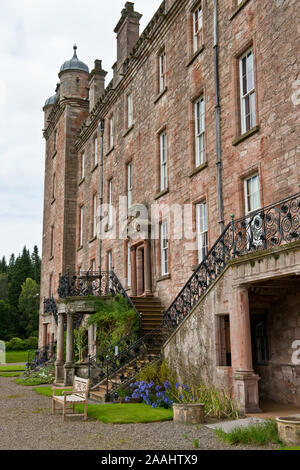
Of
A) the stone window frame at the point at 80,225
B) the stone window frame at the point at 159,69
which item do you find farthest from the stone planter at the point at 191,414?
the stone window frame at the point at 80,225

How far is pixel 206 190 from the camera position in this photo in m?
15.5

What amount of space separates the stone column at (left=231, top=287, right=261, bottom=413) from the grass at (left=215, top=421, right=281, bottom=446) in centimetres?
165

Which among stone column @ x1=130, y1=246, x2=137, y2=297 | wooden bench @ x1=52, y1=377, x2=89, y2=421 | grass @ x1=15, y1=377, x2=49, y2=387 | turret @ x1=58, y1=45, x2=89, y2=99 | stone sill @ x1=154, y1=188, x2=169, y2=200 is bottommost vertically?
grass @ x1=15, y1=377, x2=49, y2=387

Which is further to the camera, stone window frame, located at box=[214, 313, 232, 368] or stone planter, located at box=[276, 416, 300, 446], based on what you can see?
stone window frame, located at box=[214, 313, 232, 368]

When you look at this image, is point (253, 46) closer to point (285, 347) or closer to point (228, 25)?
point (228, 25)

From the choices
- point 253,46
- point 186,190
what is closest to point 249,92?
point 253,46

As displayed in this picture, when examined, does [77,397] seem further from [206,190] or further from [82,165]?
[82,165]

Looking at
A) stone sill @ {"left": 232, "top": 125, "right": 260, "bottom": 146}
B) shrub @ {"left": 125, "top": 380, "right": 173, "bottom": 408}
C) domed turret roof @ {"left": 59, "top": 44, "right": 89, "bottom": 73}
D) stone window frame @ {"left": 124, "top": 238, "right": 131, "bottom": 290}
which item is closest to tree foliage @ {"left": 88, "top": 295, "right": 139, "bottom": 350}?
shrub @ {"left": 125, "top": 380, "right": 173, "bottom": 408}

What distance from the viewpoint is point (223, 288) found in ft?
36.2

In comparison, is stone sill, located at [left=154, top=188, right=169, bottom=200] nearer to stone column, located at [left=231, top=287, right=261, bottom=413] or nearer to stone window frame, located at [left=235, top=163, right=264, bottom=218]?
stone window frame, located at [left=235, top=163, right=264, bottom=218]

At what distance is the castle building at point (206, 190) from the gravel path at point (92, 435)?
6.29 feet

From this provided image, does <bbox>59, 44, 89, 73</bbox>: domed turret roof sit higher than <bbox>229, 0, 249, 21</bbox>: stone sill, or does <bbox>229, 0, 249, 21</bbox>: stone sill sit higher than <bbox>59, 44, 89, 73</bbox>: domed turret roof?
<bbox>59, 44, 89, 73</bbox>: domed turret roof

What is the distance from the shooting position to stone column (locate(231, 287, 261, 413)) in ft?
32.7

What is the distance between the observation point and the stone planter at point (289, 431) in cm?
746
